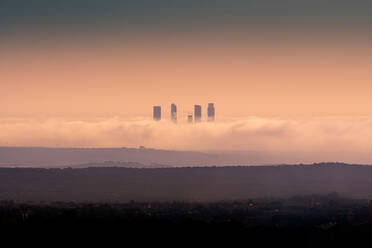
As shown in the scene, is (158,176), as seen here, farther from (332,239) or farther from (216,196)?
(332,239)

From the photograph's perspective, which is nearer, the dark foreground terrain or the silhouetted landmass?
the dark foreground terrain

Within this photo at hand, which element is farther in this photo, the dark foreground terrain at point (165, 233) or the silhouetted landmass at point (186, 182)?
the silhouetted landmass at point (186, 182)

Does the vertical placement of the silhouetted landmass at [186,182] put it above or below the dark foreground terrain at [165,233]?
above

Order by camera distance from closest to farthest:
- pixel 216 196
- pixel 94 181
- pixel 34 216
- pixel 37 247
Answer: pixel 37 247 → pixel 34 216 → pixel 216 196 → pixel 94 181

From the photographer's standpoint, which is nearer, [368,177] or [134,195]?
[134,195]

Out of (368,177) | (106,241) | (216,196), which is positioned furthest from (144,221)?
(368,177)

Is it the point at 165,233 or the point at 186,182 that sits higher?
the point at 186,182

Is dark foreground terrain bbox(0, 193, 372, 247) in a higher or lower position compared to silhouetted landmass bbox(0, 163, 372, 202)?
lower

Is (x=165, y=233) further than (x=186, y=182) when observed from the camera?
No
